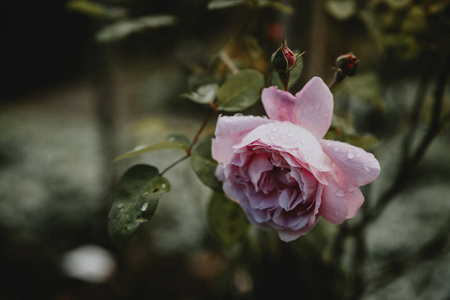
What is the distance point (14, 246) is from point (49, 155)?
1412 mm

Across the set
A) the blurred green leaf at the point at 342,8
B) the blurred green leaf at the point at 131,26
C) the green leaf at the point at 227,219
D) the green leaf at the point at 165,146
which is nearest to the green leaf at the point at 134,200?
the green leaf at the point at 165,146

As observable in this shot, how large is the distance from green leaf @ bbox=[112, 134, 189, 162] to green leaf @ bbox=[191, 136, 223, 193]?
2 cm

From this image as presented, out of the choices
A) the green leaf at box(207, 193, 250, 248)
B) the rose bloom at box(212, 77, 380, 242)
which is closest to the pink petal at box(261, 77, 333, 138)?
the rose bloom at box(212, 77, 380, 242)

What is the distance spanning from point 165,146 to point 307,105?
0.67ft

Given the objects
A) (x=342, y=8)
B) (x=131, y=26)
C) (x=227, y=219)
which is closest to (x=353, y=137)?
(x=227, y=219)

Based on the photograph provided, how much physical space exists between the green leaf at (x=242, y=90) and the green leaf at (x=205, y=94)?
3 centimetres

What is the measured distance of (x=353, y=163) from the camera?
41 cm

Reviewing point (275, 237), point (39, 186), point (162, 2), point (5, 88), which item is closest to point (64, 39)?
point (5, 88)

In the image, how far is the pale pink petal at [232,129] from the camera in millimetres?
446

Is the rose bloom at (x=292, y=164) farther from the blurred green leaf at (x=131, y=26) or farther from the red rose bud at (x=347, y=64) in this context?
the blurred green leaf at (x=131, y=26)

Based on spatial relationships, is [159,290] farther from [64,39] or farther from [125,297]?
[64,39]

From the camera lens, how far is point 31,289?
2025 millimetres

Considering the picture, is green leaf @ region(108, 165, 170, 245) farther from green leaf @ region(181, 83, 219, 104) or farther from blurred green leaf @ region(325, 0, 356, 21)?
blurred green leaf @ region(325, 0, 356, 21)

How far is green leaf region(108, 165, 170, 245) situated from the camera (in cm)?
46
